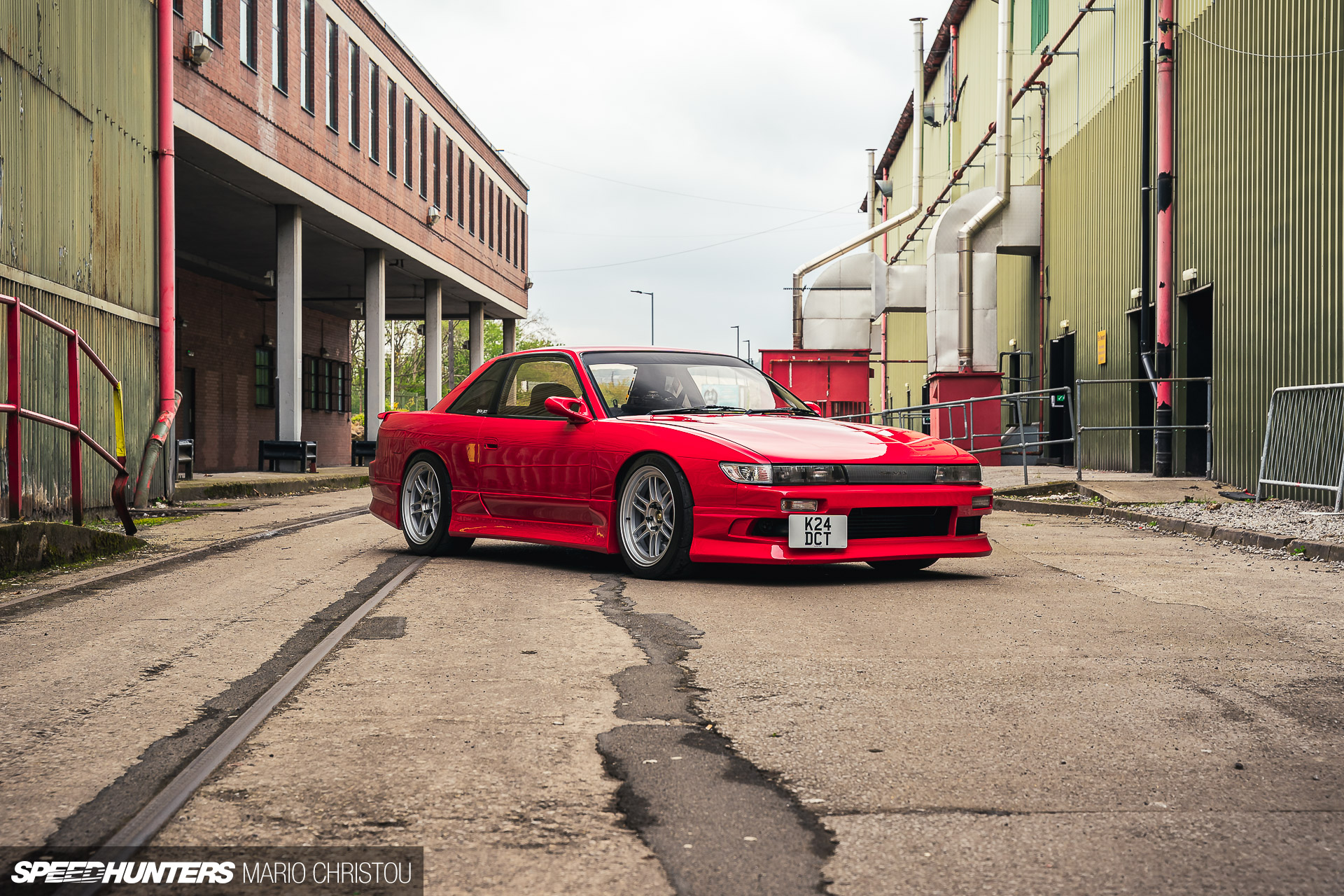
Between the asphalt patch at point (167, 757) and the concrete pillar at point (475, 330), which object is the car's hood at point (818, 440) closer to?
the asphalt patch at point (167, 757)

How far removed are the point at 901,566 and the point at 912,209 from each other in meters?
28.9

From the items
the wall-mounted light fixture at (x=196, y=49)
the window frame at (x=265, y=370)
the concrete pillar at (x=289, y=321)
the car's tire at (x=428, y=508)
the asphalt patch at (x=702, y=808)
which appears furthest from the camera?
the window frame at (x=265, y=370)

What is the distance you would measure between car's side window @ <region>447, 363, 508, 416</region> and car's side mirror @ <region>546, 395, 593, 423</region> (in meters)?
0.87

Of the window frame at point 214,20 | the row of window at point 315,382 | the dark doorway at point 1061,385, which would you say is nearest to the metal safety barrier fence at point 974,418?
the dark doorway at point 1061,385


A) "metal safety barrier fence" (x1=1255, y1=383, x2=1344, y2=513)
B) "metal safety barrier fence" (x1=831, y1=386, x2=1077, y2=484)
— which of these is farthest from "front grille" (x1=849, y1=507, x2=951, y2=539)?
"metal safety barrier fence" (x1=831, y1=386, x2=1077, y2=484)

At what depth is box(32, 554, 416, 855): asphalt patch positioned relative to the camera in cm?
288

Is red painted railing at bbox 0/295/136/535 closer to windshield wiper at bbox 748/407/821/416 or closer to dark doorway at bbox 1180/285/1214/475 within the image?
windshield wiper at bbox 748/407/821/416

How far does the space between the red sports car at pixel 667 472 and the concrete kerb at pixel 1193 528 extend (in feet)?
8.70

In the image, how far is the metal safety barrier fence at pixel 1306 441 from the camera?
11273 mm

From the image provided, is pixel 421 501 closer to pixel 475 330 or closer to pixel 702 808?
pixel 702 808

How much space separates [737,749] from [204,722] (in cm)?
160

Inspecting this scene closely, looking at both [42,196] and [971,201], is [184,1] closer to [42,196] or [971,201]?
[42,196]

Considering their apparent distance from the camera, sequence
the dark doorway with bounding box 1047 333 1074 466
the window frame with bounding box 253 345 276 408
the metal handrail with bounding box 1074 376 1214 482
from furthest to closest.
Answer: the window frame with bounding box 253 345 276 408 < the dark doorway with bounding box 1047 333 1074 466 < the metal handrail with bounding box 1074 376 1214 482

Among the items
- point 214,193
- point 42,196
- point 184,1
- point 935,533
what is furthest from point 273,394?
point 935,533
